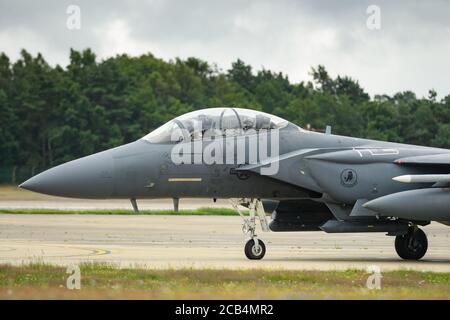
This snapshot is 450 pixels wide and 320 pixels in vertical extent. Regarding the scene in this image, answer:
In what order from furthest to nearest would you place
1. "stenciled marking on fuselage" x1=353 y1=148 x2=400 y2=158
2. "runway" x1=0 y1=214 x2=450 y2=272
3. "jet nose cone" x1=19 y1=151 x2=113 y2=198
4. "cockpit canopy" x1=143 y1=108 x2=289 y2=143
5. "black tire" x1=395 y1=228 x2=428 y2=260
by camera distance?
"black tire" x1=395 y1=228 x2=428 y2=260
"stenciled marking on fuselage" x1=353 y1=148 x2=400 y2=158
"cockpit canopy" x1=143 y1=108 x2=289 y2=143
"runway" x1=0 y1=214 x2=450 y2=272
"jet nose cone" x1=19 y1=151 x2=113 y2=198

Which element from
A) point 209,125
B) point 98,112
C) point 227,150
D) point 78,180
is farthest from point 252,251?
point 98,112

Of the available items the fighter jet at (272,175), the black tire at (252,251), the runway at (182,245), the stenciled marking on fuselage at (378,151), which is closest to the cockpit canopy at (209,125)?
the fighter jet at (272,175)

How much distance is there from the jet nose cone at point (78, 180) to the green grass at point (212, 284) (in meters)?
1.81

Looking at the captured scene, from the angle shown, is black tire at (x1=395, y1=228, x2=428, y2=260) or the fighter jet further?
black tire at (x1=395, y1=228, x2=428, y2=260)

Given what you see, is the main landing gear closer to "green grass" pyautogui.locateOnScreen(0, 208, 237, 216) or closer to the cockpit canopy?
the cockpit canopy

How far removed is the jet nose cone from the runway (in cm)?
112

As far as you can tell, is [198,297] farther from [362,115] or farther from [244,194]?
[362,115]

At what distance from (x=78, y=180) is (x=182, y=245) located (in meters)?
5.44

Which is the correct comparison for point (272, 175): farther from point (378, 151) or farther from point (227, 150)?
point (378, 151)

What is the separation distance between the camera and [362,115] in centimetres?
6500

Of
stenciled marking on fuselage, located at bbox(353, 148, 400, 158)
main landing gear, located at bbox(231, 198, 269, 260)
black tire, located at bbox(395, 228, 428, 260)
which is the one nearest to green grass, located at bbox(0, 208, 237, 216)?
black tire, located at bbox(395, 228, 428, 260)

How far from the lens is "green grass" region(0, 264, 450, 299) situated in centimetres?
1215

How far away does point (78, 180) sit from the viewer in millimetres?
17328

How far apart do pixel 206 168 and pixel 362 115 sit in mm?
47511
